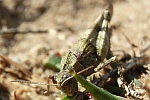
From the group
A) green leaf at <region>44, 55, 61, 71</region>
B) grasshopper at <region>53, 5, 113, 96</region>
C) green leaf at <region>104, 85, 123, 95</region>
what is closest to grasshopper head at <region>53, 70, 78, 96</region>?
grasshopper at <region>53, 5, 113, 96</region>

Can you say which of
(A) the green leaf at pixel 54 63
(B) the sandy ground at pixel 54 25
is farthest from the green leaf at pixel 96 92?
(B) the sandy ground at pixel 54 25

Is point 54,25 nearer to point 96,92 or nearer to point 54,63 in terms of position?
point 54,63

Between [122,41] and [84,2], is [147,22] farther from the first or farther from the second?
[84,2]

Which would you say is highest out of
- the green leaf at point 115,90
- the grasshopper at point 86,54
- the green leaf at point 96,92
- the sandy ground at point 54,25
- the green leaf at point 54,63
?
the sandy ground at point 54,25

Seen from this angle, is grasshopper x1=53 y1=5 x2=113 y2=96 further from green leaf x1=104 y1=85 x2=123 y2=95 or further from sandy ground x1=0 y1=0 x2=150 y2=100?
sandy ground x1=0 y1=0 x2=150 y2=100

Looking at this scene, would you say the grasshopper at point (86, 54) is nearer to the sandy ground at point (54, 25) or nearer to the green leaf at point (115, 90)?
the green leaf at point (115, 90)

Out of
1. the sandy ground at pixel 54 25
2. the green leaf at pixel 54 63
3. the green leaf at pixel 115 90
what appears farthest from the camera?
the sandy ground at pixel 54 25

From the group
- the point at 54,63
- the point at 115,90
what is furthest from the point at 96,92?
the point at 54,63

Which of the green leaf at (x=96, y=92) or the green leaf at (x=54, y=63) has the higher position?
the green leaf at (x=54, y=63)
